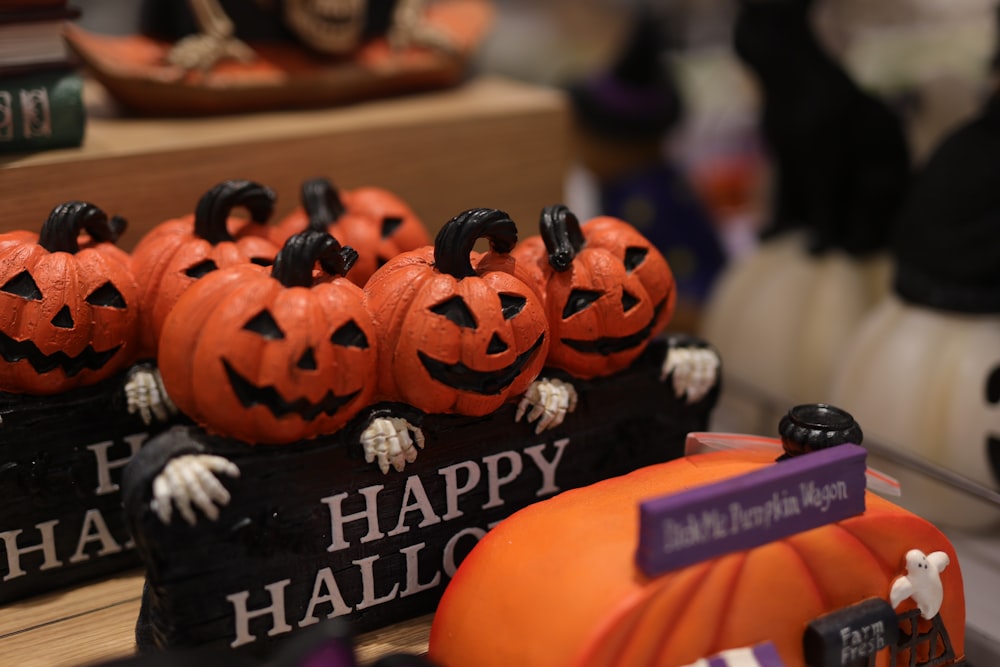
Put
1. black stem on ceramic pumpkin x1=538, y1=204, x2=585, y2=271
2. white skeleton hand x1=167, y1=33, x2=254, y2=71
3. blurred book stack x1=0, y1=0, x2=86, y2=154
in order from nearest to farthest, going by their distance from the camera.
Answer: black stem on ceramic pumpkin x1=538, y1=204, x2=585, y2=271 → blurred book stack x1=0, y1=0, x2=86, y2=154 → white skeleton hand x1=167, y1=33, x2=254, y2=71

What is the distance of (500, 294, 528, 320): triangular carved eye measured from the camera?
914 millimetres

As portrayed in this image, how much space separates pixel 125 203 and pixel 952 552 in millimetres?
1016

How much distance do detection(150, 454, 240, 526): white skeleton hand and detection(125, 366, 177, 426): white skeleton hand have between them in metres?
0.18

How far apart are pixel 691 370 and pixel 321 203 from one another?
0.45 meters

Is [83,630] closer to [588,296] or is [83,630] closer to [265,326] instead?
[265,326]

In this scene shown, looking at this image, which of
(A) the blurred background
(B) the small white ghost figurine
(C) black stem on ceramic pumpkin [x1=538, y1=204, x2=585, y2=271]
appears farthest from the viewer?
(A) the blurred background

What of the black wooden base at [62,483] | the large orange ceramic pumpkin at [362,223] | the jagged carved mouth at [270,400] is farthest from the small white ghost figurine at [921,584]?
the black wooden base at [62,483]

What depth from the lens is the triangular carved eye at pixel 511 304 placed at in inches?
36.0

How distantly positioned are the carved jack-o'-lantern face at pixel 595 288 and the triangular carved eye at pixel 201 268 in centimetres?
30

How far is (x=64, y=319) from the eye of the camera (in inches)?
37.5

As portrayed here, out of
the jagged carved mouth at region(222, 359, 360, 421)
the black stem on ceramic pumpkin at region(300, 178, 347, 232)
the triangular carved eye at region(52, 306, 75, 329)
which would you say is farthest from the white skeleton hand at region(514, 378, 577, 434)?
the triangular carved eye at region(52, 306, 75, 329)

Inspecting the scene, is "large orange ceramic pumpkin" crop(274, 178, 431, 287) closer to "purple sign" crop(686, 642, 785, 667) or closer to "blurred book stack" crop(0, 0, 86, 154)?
"blurred book stack" crop(0, 0, 86, 154)

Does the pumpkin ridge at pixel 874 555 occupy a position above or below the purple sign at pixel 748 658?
above

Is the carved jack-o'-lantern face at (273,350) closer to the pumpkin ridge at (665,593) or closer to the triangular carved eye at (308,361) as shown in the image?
the triangular carved eye at (308,361)
